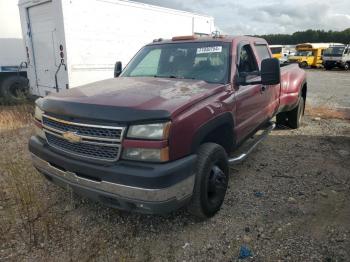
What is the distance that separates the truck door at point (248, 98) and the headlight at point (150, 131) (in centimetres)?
145

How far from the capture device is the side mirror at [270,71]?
3609 millimetres

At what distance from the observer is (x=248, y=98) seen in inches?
161

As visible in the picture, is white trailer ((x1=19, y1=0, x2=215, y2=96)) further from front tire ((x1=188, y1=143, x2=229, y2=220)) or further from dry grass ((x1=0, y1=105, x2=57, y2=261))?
front tire ((x1=188, y1=143, x2=229, y2=220))

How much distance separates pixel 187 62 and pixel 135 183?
204 cm

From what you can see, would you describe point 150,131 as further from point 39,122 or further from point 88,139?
point 39,122

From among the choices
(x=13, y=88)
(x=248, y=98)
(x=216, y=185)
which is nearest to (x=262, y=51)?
(x=248, y=98)

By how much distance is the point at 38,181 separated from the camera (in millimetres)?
4262

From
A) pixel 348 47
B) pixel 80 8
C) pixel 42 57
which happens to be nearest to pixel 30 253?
pixel 80 8

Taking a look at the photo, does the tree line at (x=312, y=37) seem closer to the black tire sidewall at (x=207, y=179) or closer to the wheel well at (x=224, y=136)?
the wheel well at (x=224, y=136)

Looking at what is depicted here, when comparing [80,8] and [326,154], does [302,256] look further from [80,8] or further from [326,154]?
[80,8]

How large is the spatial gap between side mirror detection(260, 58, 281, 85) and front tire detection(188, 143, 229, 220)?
1022 mm

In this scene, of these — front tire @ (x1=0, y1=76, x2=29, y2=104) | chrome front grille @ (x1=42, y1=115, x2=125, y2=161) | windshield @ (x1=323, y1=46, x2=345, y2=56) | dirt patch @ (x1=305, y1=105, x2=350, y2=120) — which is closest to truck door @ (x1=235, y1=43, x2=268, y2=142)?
chrome front grille @ (x1=42, y1=115, x2=125, y2=161)

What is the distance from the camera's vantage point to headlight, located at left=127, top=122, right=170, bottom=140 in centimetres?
257

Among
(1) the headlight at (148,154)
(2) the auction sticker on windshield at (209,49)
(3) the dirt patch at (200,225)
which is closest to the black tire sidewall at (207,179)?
(3) the dirt patch at (200,225)
